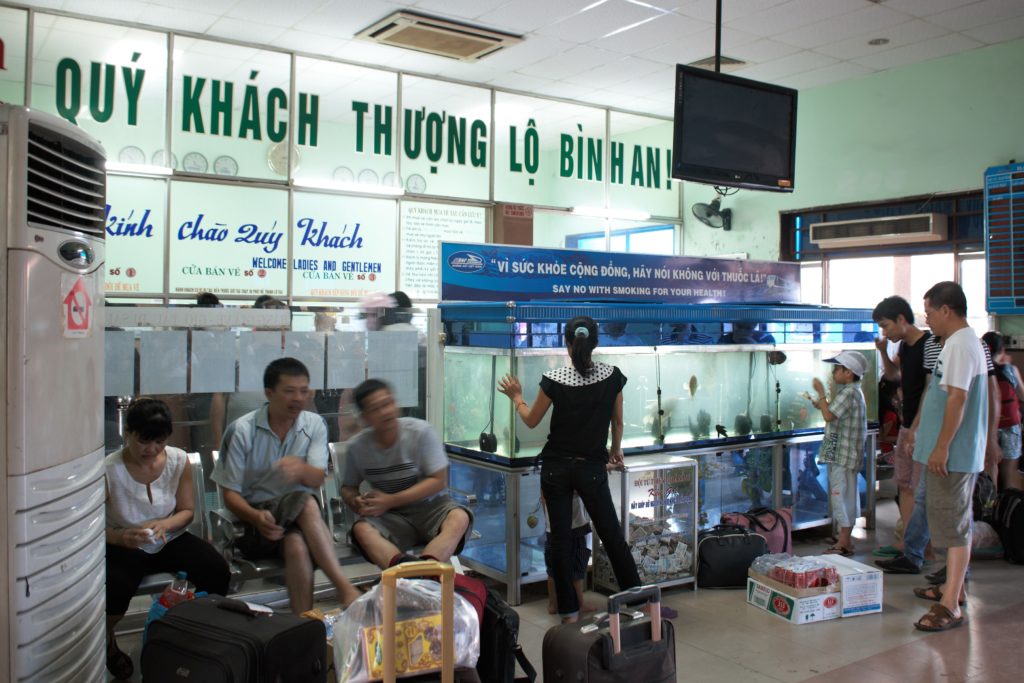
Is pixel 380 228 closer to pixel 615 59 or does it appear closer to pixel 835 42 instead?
pixel 615 59

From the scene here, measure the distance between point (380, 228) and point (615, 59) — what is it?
280 cm

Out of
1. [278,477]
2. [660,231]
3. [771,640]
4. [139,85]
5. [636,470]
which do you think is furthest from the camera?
[660,231]

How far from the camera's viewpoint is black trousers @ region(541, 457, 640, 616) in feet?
14.1

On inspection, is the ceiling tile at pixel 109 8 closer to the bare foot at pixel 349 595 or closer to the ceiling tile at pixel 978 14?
the bare foot at pixel 349 595

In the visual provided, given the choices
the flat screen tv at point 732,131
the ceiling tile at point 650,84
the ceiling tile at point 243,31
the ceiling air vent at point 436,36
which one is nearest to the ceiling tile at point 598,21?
the ceiling air vent at point 436,36

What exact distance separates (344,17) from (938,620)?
5981mm

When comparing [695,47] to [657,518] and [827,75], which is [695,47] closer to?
[827,75]

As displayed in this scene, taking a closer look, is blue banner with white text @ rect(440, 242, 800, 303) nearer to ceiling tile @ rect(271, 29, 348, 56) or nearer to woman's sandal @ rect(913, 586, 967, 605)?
woman's sandal @ rect(913, 586, 967, 605)

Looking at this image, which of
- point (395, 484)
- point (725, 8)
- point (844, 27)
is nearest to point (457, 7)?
point (725, 8)

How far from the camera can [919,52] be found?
7988 mm

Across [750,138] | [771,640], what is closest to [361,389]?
[771,640]

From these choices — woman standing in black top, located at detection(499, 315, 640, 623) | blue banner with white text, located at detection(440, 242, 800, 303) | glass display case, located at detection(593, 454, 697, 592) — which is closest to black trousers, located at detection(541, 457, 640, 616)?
woman standing in black top, located at detection(499, 315, 640, 623)

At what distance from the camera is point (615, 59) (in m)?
8.34

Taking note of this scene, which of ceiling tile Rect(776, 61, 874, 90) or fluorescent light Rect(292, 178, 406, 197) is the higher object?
ceiling tile Rect(776, 61, 874, 90)
